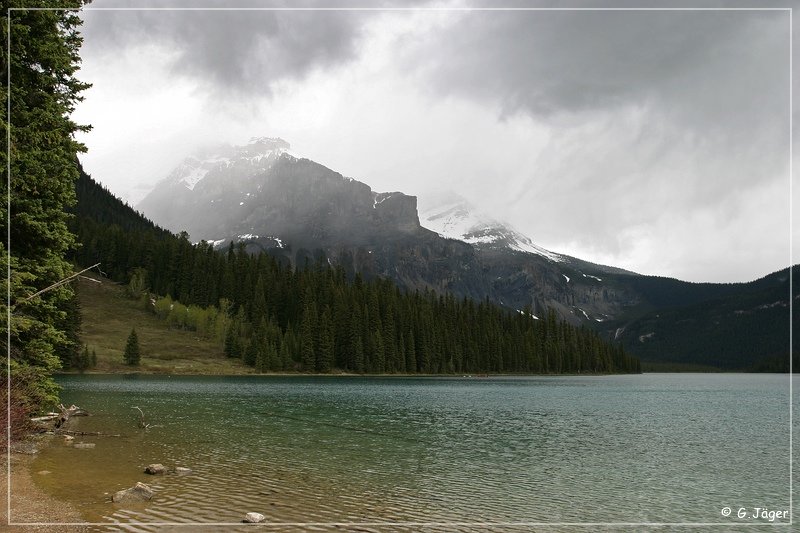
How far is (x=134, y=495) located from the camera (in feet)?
76.3

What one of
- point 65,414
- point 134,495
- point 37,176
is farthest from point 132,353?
point 134,495

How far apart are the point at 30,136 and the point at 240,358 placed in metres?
164

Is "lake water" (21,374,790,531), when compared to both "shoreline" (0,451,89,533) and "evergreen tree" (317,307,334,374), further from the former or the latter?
"evergreen tree" (317,307,334,374)

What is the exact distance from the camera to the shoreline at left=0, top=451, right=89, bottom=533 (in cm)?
1878

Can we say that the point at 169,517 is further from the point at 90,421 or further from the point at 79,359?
the point at 79,359

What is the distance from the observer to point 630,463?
38.8 meters

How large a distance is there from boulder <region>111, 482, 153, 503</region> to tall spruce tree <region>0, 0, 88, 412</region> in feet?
25.7

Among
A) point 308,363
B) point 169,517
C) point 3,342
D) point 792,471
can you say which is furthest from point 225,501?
point 308,363

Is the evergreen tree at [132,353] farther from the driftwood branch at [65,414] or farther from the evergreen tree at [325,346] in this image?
the driftwood branch at [65,414]

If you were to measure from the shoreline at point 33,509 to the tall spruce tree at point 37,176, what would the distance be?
414 cm

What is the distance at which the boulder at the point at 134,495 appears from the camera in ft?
75.0

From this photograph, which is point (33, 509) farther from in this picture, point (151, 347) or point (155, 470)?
point (151, 347)

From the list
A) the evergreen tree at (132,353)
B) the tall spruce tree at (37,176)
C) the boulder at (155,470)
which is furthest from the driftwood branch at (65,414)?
the evergreen tree at (132,353)

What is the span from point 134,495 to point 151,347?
167m
